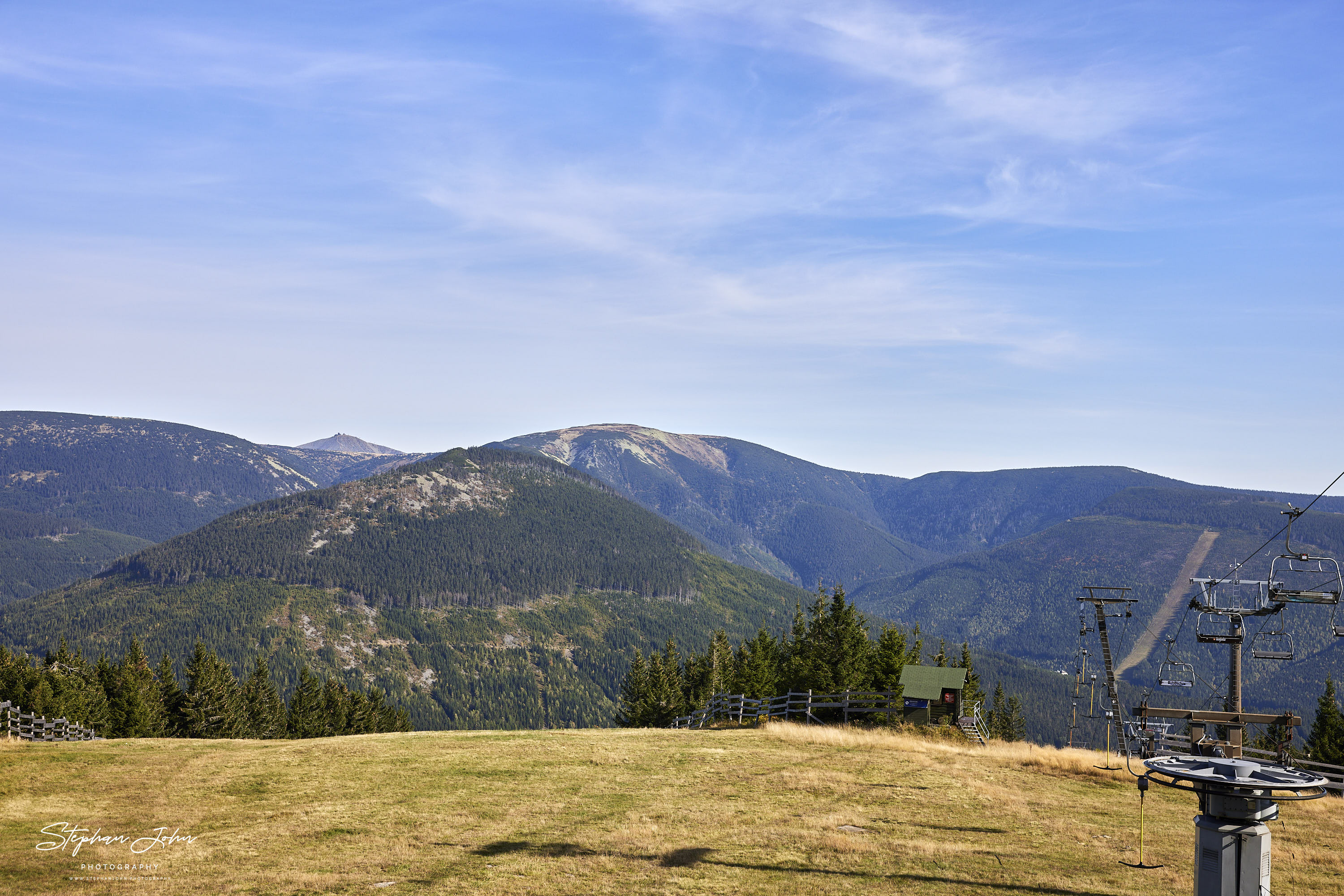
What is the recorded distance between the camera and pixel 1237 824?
11.5m

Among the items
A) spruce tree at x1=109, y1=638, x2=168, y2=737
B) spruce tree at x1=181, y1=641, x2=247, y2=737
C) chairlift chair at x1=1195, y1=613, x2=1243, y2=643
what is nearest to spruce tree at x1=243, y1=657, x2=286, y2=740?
spruce tree at x1=181, y1=641, x2=247, y2=737

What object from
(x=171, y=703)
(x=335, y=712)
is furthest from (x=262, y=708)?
(x=171, y=703)

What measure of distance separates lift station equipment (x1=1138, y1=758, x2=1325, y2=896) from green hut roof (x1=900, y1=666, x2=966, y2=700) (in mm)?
37059

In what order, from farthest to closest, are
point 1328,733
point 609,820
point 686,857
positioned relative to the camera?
1. point 1328,733
2. point 609,820
3. point 686,857

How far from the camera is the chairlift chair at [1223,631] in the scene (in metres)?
32.0

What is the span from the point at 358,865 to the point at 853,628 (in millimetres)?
49106

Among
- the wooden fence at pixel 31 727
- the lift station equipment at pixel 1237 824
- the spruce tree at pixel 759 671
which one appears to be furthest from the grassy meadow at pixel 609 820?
the spruce tree at pixel 759 671

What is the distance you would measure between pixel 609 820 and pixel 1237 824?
523 inches

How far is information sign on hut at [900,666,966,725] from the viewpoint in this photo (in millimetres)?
47875

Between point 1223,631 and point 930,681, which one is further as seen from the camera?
point 930,681

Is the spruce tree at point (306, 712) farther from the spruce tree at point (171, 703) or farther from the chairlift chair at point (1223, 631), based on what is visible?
the chairlift chair at point (1223, 631)

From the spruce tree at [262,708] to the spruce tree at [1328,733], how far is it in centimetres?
9030

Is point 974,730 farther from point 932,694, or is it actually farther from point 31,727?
point 31,727

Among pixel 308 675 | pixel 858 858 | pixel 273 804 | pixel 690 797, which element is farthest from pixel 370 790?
pixel 308 675
